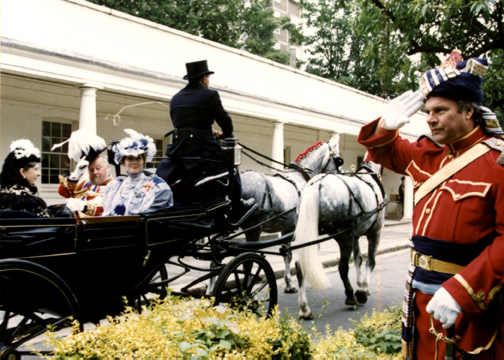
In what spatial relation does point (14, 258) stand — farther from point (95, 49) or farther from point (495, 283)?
point (95, 49)

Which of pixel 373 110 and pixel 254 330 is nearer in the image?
pixel 254 330

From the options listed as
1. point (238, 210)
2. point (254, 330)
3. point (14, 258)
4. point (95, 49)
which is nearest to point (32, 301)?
point (14, 258)

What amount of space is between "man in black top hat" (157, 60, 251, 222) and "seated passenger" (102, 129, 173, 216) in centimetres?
57

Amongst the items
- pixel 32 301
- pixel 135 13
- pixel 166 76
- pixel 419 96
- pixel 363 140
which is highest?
pixel 135 13

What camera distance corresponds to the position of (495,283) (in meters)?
1.92

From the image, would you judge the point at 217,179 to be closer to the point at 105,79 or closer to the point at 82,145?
the point at 82,145

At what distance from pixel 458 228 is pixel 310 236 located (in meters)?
3.37

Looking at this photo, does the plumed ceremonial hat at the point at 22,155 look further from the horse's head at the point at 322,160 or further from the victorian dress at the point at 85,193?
the horse's head at the point at 322,160

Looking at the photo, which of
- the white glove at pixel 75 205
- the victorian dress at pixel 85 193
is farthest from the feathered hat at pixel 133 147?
the white glove at pixel 75 205

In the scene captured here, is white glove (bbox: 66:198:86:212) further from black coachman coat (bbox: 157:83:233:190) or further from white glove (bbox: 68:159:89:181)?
black coachman coat (bbox: 157:83:233:190)

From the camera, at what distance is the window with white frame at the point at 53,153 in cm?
1147

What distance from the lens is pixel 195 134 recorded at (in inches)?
186

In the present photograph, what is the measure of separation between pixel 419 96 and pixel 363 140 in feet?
1.12

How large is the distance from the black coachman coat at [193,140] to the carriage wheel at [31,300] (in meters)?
1.70
